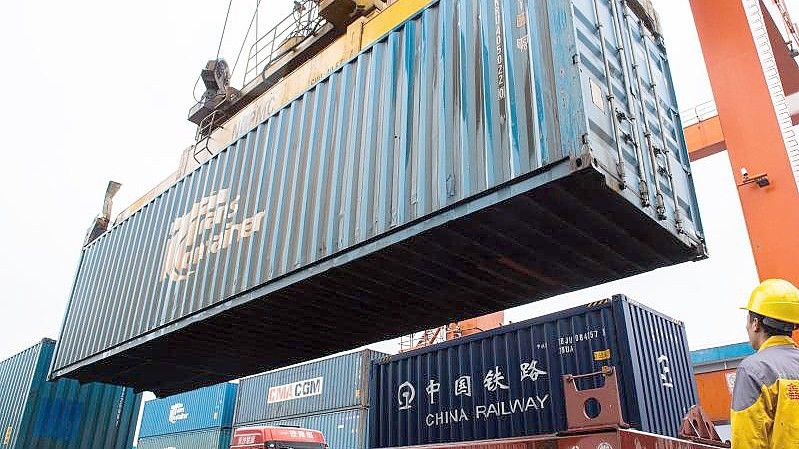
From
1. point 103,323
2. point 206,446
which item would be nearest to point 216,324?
point 103,323

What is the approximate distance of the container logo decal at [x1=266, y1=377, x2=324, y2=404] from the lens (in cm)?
1714

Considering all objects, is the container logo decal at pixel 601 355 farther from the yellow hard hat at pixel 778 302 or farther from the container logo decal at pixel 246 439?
the container logo decal at pixel 246 439

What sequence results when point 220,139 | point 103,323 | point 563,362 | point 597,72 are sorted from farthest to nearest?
point 220,139 → point 103,323 → point 563,362 → point 597,72

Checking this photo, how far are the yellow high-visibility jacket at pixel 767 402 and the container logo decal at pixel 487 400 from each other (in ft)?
15.1

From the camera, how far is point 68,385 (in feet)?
34.1

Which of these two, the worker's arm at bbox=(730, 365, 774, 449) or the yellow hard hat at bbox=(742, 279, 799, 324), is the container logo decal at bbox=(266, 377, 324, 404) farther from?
the worker's arm at bbox=(730, 365, 774, 449)

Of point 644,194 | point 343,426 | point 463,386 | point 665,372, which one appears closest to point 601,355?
point 665,372

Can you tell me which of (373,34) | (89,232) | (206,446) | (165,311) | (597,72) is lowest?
(206,446)

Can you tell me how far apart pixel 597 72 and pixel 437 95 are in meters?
1.41

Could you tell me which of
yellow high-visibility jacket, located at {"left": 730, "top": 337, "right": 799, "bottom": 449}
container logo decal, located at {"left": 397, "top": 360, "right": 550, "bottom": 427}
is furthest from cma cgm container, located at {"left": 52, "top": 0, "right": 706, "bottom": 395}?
yellow high-visibility jacket, located at {"left": 730, "top": 337, "right": 799, "bottom": 449}

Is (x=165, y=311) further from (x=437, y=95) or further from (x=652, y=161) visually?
(x=652, y=161)

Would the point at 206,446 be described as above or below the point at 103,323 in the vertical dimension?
below

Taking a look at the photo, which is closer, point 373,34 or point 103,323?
point 373,34

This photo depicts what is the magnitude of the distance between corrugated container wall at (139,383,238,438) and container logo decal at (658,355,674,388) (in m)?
15.7
